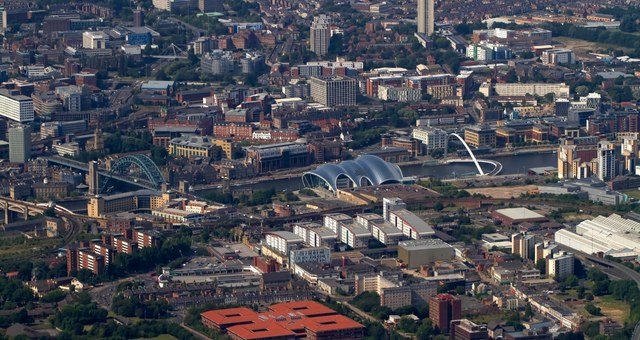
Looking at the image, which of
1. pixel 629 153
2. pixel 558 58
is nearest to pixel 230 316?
pixel 629 153

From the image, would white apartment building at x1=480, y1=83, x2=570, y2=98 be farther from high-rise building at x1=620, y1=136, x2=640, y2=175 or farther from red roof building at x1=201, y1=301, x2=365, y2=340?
red roof building at x1=201, y1=301, x2=365, y2=340

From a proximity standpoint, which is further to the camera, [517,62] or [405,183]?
[517,62]

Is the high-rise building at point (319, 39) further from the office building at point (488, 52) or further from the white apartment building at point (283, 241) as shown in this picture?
the white apartment building at point (283, 241)

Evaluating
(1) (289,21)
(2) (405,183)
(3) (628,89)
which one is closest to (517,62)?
(3) (628,89)

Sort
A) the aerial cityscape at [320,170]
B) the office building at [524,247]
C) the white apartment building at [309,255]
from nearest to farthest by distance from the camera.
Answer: the aerial cityscape at [320,170]
the white apartment building at [309,255]
the office building at [524,247]

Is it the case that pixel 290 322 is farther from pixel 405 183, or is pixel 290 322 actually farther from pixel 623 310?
pixel 405 183

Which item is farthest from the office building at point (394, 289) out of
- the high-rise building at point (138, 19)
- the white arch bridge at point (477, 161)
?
the high-rise building at point (138, 19)

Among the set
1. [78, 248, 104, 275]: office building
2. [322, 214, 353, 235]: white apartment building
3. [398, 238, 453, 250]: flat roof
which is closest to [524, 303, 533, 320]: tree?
[398, 238, 453, 250]: flat roof
